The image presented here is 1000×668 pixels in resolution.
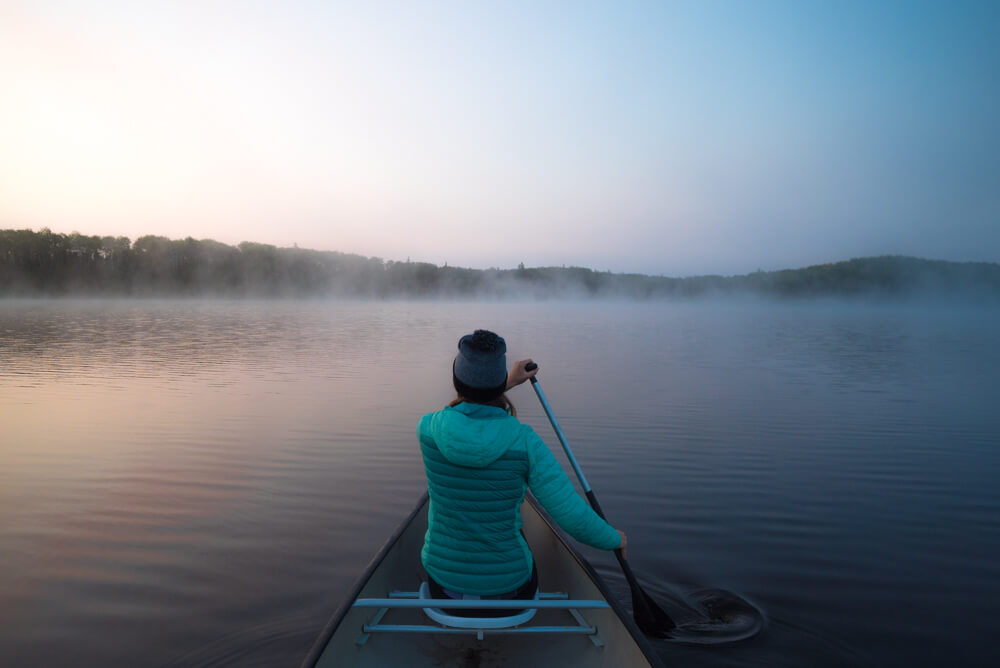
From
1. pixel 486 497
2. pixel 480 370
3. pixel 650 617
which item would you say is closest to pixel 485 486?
pixel 486 497

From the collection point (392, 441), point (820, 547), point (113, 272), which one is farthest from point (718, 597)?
point (113, 272)

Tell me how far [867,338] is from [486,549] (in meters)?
37.4

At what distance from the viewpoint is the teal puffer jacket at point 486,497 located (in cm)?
285

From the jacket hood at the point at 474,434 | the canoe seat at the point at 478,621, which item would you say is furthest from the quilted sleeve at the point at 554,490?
the canoe seat at the point at 478,621

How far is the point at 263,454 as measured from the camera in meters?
9.12

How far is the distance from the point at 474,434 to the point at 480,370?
0.31 meters

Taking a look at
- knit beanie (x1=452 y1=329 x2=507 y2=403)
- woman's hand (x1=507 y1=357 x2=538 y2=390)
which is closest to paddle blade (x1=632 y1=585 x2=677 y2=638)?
woman's hand (x1=507 y1=357 x2=538 y2=390)

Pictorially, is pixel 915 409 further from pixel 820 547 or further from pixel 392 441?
pixel 392 441

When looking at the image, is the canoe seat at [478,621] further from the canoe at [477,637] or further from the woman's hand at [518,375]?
the woman's hand at [518,375]

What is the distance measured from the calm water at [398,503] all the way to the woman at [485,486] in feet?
5.69

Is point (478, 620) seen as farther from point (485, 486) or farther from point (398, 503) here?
point (398, 503)

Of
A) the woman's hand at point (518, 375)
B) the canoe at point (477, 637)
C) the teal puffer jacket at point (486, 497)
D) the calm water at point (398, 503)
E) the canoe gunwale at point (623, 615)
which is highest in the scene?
the woman's hand at point (518, 375)

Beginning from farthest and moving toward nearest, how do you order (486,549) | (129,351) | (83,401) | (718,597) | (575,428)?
(129,351) < (83,401) < (575,428) < (718,597) < (486,549)

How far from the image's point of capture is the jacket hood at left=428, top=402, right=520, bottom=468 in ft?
9.23
